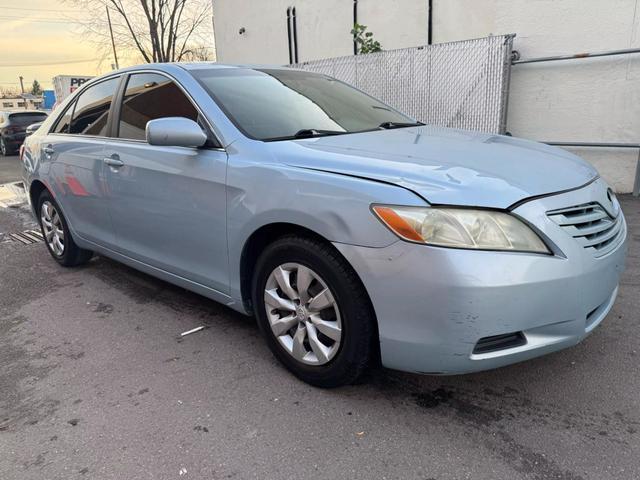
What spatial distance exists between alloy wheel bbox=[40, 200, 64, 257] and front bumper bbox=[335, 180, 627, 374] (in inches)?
141

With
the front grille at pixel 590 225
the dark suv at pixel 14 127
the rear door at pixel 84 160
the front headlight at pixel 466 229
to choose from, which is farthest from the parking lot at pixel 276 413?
the dark suv at pixel 14 127

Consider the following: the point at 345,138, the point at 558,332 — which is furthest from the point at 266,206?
the point at 558,332

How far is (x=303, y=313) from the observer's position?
2551 mm

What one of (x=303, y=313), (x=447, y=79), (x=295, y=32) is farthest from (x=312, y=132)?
(x=295, y=32)

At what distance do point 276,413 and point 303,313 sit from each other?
0.49 metres

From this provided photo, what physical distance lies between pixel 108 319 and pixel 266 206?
1.83 m

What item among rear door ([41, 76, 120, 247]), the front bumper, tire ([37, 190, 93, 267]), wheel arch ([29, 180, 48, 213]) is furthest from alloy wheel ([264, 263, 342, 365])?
wheel arch ([29, 180, 48, 213])

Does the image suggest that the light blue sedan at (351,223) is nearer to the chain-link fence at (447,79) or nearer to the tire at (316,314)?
the tire at (316,314)

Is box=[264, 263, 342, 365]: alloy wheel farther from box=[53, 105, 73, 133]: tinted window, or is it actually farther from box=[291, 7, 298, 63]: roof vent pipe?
box=[291, 7, 298, 63]: roof vent pipe

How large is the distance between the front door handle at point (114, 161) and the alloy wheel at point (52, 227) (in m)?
1.35

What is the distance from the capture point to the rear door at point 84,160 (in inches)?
153

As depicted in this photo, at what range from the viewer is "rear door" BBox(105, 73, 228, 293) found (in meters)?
2.91

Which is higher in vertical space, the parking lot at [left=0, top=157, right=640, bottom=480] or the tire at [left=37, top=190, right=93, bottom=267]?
the tire at [left=37, top=190, right=93, bottom=267]

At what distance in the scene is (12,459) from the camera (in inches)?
88.0
